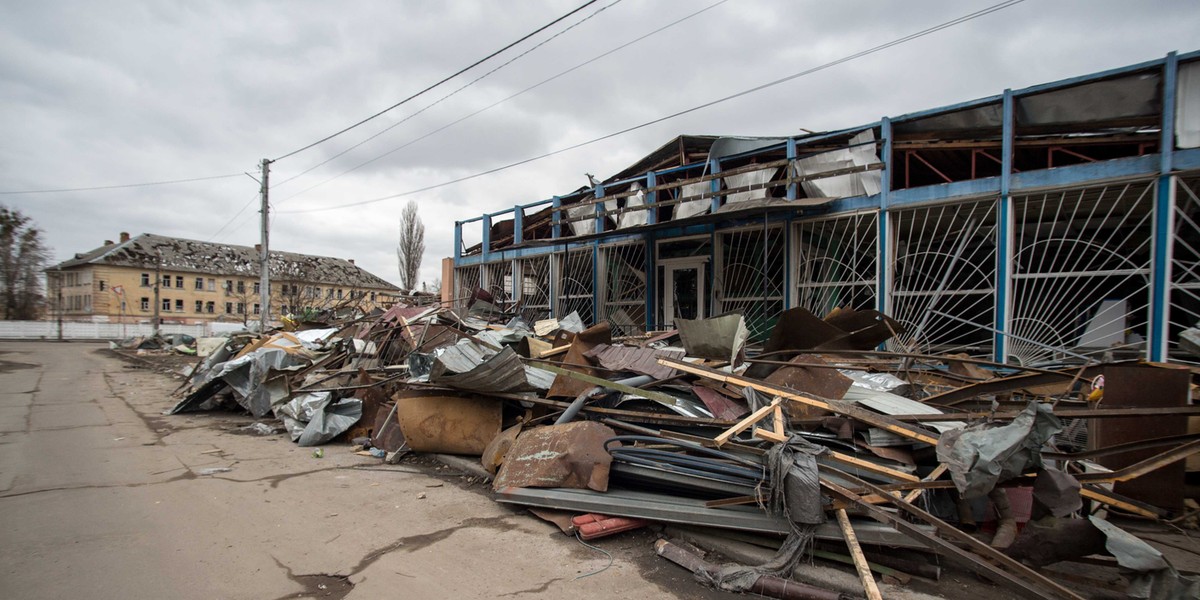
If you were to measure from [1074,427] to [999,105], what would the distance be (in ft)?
14.4

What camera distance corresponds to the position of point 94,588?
3.03 meters

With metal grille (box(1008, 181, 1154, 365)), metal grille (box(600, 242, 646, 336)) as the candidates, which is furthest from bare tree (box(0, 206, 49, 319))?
metal grille (box(1008, 181, 1154, 365))

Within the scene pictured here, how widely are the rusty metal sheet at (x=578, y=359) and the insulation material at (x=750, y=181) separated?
3.50 metres

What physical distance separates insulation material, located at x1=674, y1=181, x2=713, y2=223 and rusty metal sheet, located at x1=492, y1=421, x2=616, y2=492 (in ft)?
19.3

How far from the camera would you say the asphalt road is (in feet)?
10.2

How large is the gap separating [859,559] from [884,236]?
5.85 meters

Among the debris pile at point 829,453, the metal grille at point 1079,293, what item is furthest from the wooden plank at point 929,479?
the metal grille at point 1079,293

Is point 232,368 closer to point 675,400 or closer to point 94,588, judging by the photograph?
point 94,588

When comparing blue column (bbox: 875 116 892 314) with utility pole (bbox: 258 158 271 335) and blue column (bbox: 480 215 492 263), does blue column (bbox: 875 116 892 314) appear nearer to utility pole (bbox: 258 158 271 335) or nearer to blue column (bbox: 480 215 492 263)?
blue column (bbox: 480 215 492 263)

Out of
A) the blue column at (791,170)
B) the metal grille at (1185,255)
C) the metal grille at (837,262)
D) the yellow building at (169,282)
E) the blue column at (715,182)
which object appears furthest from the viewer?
the yellow building at (169,282)

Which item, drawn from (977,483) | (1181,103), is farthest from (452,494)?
(1181,103)

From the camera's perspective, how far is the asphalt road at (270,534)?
122 inches

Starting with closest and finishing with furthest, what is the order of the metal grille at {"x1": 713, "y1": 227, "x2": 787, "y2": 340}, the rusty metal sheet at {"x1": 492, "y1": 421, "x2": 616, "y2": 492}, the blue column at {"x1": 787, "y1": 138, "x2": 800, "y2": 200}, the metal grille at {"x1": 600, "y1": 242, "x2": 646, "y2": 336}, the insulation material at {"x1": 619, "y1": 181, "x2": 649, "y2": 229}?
the rusty metal sheet at {"x1": 492, "y1": 421, "x2": 616, "y2": 492} → the blue column at {"x1": 787, "y1": 138, "x2": 800, "y2": 200} → the metal grille at {"x1": 713, "y1": 227, "x2": 787, "y2": 340} → the insulation material at {"x1": 619, "y1": 181, "x2": 649, "y2": 229} → the metal grille at {"x1": 600, "y1": 242, "x2": 646, "y2": 336}

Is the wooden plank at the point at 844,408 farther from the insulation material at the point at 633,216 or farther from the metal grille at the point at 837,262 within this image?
the insulation material at the point at 633,216
